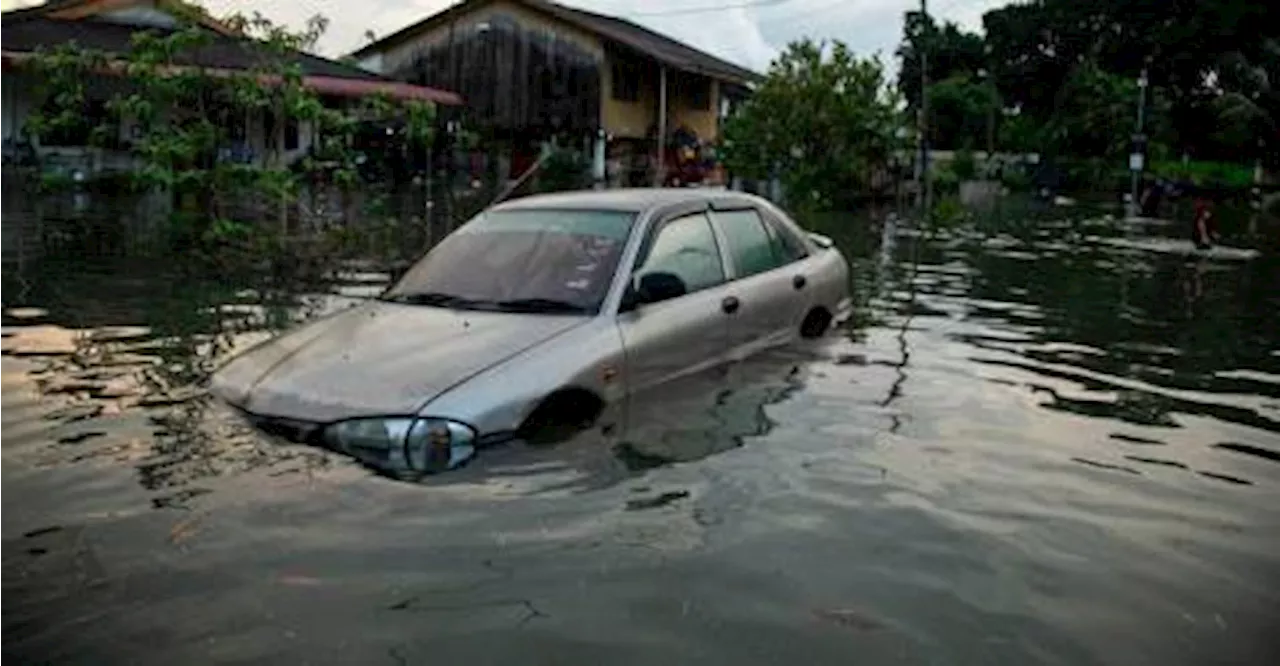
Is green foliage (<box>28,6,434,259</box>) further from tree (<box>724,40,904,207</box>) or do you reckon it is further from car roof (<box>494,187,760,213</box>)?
tree (<box>724,40,904,207</box>)

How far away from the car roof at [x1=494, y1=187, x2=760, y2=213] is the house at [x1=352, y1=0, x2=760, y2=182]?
108 feet

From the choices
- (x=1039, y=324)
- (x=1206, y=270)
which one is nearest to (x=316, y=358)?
(x=1039, y=324)

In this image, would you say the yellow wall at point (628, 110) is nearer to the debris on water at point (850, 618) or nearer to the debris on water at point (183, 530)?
the debris on water at point (183, 530)

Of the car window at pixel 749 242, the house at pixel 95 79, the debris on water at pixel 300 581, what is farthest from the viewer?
the house at pixel 95 79

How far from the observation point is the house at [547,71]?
4353cm

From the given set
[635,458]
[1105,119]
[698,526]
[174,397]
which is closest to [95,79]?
[174,397]

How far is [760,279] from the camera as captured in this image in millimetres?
8867

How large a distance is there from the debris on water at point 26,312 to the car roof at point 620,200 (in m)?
4.86

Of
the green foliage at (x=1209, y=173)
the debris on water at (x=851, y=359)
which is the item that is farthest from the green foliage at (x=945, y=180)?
the debris on water at (x=851, y=359)

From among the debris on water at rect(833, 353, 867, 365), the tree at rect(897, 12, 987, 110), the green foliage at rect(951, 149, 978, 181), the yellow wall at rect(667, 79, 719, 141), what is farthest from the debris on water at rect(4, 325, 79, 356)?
the tree at rect(897, 12, 987, 110)

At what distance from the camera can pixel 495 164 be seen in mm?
42000

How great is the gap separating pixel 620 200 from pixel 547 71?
36858mm

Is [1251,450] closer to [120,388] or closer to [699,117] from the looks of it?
[120,388]

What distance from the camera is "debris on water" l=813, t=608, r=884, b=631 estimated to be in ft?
15.0
